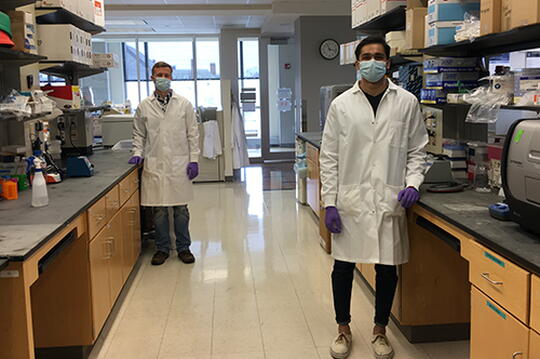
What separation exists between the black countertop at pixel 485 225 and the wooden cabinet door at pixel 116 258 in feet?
5.78

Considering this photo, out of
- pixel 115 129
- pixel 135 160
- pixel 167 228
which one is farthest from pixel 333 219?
pixel 115 129

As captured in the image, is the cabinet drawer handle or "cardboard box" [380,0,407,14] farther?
"cardboard box" [380,0,407,14]

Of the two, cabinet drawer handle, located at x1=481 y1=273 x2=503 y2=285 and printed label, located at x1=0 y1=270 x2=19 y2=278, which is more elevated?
printed label, located at x1=0 y1=270 x2=19 y2=278

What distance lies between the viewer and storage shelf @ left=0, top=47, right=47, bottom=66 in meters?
2.66

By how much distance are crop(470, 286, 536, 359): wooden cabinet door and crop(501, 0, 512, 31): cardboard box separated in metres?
1.07

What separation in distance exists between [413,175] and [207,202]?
4.30m

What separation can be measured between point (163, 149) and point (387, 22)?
1.82 m

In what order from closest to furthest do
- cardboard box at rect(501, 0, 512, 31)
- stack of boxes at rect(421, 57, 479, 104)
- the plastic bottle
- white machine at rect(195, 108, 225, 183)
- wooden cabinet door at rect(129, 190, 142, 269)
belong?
1. cardboard box at rect(501, 0, 512, 31)
2. the plastic bottle
3. stack of boxes at rect(421, 57, 479, 104)
4. wooden cabinet door at rect(129, 190, 142, 269)
5. white machine at rect(195, 108, 225, 183)

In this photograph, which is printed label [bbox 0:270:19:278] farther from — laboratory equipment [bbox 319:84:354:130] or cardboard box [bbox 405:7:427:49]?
laboratory equipment [bbox 319:84:354:130]

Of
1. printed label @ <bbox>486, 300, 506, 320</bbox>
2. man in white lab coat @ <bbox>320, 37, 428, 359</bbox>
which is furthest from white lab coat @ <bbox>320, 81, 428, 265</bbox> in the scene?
printed label @ <bbox>486, 300, 506, 320</bbox>

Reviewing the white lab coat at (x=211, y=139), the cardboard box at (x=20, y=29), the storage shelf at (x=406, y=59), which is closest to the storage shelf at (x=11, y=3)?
the cardboard box at (x=20, y=29)

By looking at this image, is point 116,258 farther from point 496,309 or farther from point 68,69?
point 496,309

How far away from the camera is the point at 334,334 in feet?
9.64

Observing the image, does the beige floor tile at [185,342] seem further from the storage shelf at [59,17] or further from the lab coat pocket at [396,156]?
the storage shelf at [59,17]
